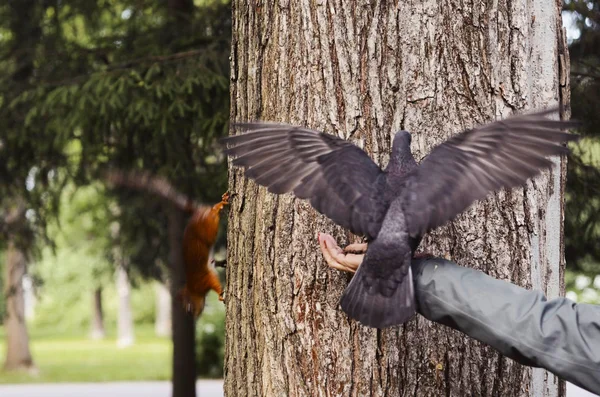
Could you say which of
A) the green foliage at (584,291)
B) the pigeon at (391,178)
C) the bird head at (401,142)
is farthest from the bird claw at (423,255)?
the green foliage at (584,291)

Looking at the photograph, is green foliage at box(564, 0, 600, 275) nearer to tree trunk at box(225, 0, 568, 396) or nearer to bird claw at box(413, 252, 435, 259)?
tree trunk at box(225, 0, 568, 396)

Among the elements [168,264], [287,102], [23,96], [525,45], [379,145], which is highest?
[23,96]

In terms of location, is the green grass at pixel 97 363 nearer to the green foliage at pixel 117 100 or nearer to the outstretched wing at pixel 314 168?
the green foliage at pixel 117 100

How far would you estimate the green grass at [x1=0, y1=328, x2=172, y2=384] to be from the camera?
16.9 m

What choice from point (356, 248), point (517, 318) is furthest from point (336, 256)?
point (517, 318)

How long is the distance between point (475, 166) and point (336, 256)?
462 millimetres

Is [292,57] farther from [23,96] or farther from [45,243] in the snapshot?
[45,243]

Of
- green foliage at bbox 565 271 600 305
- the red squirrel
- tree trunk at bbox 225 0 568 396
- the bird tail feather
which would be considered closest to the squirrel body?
the red squirrel

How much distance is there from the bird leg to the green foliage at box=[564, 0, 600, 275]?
3660 mm

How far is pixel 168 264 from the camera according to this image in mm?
8594

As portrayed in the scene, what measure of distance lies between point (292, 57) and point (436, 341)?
97cm

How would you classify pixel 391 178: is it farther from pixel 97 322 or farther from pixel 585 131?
pixel 97 322

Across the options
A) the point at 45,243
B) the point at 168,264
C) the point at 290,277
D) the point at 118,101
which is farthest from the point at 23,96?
the point at 290,277

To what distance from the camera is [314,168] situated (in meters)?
2.12
